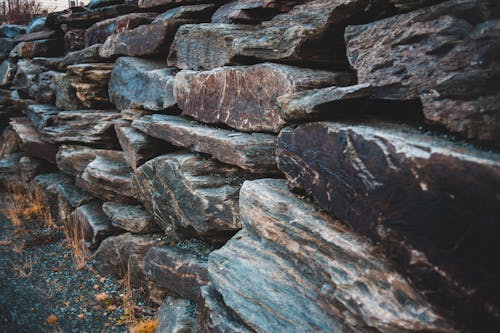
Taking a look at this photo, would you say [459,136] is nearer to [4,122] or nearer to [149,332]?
[149,332]

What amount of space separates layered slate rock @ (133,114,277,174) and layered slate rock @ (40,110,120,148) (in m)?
2.90

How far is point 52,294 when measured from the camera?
7742 millimetres

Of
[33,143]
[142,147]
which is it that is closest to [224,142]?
[142,147]

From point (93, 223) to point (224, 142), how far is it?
16.5 ft

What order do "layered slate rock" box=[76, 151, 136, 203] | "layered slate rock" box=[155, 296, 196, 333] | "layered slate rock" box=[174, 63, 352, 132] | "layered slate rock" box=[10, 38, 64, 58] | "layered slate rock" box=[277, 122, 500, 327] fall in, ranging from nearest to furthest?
1. "layered slate rock" box=[277, 122, 500, 327]
2. "layered slate rock" box=[174, 63, 352, 132]
3. "layered slate rock" box=[155, 296, 196, 333]
4. "layered slate rock" box=[76, 151, 136, 203]
5. "layered slate rock" box=[10, 38, 64, 58]

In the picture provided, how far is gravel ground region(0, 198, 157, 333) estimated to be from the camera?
6.88 meters

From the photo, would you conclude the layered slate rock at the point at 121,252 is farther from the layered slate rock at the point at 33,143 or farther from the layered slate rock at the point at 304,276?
the layered slate rock at the point at 33,143

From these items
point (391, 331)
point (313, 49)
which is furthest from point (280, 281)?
point (313, 49)

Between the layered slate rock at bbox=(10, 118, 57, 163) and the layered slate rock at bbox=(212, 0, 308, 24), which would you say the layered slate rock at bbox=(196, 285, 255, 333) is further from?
the layered slate rock at bbox=(10, 118, 57, 163)

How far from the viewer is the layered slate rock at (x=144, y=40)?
797cm

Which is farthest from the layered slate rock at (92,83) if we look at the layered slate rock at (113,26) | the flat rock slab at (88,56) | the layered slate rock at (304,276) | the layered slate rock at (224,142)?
the layered slate rock at (304,276)

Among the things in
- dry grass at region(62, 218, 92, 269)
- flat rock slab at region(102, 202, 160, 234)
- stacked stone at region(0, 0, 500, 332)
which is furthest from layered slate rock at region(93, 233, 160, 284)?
dry grass at region(62, 218, 92, 269)

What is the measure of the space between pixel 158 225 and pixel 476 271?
6140 millimetres

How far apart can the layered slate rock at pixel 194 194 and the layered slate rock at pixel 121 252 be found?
75 cm
